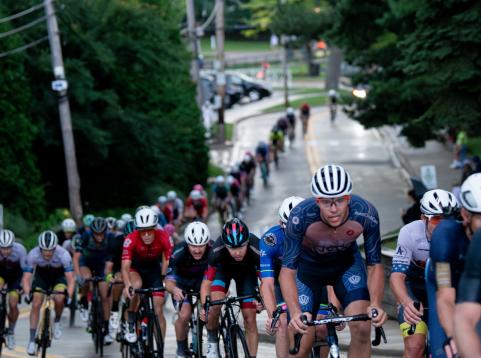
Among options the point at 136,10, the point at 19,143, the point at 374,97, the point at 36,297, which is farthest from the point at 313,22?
the point at 36,297

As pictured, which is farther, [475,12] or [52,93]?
[52,93]

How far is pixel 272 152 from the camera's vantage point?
47844 millimetres

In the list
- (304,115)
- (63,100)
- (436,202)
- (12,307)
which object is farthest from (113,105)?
(436,202)

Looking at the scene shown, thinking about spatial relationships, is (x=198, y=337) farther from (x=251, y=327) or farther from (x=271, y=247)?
(x=271, y=247)

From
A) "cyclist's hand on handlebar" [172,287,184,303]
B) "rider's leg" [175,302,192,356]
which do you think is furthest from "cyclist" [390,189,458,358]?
"rider's leg" [175,302,192,356]

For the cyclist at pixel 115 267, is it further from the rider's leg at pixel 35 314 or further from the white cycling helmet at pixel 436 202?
the white cycling helmet at pixel 436 202

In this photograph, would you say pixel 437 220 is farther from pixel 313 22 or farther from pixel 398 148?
pixel 398 148

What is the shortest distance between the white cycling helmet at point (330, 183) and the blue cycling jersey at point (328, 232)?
0.41 m

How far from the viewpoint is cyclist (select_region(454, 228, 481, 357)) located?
21.1 ft

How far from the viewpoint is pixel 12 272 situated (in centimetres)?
1664

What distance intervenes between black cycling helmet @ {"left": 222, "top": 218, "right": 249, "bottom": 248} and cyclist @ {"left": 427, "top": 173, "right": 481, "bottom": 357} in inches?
188

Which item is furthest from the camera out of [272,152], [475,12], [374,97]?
[272,152]

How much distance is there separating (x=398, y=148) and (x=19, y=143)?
22.7 meters

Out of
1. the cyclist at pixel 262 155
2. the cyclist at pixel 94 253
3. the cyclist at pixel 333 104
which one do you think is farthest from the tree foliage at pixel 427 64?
the cyclist at pixel 333 104
